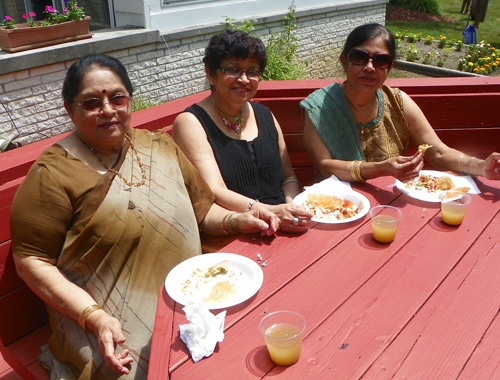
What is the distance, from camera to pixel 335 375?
1.32 meters

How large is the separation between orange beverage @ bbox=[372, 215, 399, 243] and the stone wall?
4.28 metres

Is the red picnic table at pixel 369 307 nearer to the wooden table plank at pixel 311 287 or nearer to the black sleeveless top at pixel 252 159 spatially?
the wooden table plank at pixel 311 287

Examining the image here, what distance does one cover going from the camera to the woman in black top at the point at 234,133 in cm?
255

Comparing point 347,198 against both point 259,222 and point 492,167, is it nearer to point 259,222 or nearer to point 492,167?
point 259,222

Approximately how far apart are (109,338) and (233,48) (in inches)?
64.6

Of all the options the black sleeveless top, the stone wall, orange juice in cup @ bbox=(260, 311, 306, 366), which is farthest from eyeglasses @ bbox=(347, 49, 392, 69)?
the stone wall

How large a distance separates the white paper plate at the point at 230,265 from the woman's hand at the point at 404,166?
1.02m

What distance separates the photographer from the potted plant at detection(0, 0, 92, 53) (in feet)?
17.0

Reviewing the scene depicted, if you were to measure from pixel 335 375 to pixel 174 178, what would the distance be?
1.21m

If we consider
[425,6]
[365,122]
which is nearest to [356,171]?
[365,122]

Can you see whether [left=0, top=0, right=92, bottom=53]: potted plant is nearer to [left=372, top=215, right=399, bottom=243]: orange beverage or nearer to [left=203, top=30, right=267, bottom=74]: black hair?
[left=203, top=30, right=267, bottom=74]: black hair

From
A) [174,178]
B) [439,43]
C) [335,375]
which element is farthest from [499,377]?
[439,43]

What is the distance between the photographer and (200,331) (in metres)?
1.41

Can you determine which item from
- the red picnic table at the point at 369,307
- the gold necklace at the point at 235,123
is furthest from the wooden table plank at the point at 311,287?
the gold necklace at the point at 235,123
